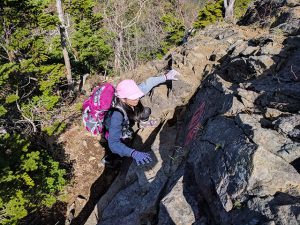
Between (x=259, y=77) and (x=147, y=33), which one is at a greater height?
(x=259, y=77)

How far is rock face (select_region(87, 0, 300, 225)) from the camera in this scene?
2.99 metres

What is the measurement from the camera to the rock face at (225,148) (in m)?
2.99

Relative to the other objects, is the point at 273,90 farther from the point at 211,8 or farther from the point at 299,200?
the point at 211,8

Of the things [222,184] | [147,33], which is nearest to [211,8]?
[147,33]

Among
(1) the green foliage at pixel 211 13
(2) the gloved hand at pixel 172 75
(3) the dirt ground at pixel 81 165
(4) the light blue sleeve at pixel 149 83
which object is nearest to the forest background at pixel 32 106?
(3) the dirt ground at pixel 81 165

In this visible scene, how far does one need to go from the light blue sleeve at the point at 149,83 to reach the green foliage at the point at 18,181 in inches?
115

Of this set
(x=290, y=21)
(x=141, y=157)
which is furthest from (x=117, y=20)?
(x=141, y=157)

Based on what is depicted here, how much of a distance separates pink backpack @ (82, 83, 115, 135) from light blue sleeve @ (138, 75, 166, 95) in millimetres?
1256

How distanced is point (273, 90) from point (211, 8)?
72.6 ft

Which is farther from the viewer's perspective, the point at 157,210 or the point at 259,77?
the point at 259,77

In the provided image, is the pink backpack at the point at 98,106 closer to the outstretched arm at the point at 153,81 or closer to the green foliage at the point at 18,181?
the outstretched arm at the point at 153,81

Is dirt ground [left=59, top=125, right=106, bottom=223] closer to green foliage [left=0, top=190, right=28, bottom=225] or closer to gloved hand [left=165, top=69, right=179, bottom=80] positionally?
green foliage [left=0, top=190, right=28, bottom=225]

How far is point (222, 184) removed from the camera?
331 cm

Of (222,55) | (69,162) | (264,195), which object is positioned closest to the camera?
(264,195)
